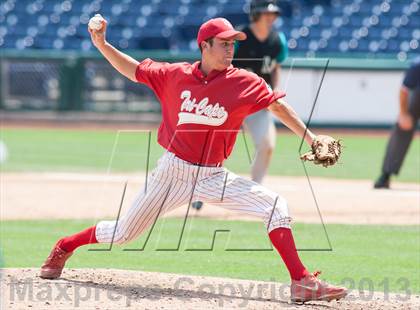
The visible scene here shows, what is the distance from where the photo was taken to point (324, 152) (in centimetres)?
585

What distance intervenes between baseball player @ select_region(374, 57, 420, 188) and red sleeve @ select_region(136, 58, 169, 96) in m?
6.63

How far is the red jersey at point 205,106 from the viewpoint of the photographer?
19.5ft

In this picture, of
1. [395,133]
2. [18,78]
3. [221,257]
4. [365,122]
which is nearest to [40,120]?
[18,78]

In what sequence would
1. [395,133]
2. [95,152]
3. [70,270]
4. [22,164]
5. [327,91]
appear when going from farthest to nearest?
[327,91] → [95,152] → [22,164] → [395,133] → [70,270]

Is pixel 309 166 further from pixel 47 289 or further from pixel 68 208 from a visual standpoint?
pixel 47 289

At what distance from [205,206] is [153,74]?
5.03 m

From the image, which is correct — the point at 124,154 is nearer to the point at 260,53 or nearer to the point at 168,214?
the point at 168,214

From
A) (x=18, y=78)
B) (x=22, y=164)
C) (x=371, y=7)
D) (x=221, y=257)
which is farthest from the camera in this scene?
(x=371, y=7)

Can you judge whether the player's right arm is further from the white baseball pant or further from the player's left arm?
the white baseball pant

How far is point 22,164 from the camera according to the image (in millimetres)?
15461

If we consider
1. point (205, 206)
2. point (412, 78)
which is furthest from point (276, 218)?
point (412, 78)

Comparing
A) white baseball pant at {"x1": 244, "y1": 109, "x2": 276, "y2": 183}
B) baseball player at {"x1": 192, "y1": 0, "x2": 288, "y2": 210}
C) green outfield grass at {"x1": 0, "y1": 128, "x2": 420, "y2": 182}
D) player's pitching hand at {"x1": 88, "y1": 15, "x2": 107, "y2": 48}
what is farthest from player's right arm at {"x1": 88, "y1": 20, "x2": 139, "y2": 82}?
green outfield grass at {"x1": 0, "y1": 128, "x2": 420, "y2": 182}

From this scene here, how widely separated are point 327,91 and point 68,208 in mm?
12014

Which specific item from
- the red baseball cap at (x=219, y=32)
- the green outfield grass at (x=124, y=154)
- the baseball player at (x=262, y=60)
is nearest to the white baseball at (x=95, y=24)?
the red baseball cap at (x=219, y=32)
